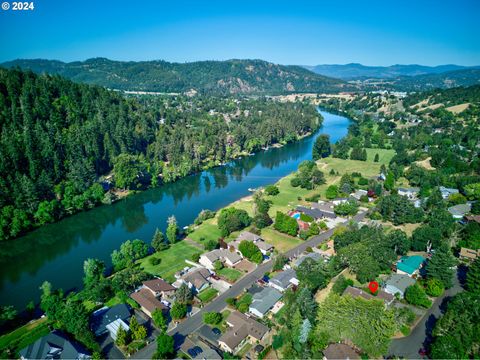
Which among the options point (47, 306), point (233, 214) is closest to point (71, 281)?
point (47, 306)

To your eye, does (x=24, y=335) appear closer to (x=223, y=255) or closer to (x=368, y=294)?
(x=223, y=255)

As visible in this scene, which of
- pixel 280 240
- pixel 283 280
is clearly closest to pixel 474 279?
pixel 283 280

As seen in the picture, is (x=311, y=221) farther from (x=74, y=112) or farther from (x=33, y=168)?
(x=74, y=112)

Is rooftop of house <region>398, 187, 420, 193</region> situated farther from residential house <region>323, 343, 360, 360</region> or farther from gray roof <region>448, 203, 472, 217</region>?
residential house <region>323, 343, 360, 360</region>

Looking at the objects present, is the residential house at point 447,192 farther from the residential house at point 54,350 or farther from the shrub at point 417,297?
the residential house at point 54,350

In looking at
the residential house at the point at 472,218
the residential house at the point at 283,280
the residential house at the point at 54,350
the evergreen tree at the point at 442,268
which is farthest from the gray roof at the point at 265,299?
the residential house at the point at 472,218

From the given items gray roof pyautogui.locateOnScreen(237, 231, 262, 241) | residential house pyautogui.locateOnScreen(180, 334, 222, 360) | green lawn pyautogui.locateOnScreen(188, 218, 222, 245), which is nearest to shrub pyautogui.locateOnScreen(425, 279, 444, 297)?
gray roof pyautogui.locateOnScreen(237, 231, 262, 241)
